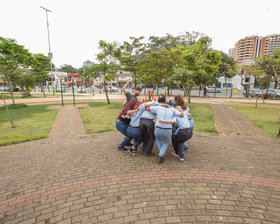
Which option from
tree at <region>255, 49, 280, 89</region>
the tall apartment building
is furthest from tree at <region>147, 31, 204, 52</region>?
the tall apartment building

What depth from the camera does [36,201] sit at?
3166 mm

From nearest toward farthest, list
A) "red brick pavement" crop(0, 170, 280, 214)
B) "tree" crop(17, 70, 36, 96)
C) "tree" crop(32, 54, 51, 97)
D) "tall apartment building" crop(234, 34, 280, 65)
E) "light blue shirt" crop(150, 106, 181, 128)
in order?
"red brick pavement" crop(0, 170, 280, 214) → "light blue shirt" crop(150, 106, 181, 128) → "tree" crop(17, 70, 36, 96) → "tree" crop(32, 54, 51, 97) → "tall apartment building" crop(234, 34, 280, 65)

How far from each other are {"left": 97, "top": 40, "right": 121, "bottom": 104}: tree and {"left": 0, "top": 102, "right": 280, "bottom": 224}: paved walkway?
10.8 metres

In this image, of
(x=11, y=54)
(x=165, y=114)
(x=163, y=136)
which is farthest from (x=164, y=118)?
(x=11, y=54)

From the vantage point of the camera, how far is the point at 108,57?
1589 cm

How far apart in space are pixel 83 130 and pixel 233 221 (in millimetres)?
6615

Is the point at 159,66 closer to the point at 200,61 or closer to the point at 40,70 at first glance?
the point at 200,61

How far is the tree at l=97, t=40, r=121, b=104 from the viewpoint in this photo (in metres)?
15.4

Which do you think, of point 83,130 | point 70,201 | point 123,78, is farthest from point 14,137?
point 123,78

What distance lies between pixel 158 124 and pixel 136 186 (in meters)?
1.49

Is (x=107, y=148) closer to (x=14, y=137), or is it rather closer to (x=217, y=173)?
(x=217, y=173)

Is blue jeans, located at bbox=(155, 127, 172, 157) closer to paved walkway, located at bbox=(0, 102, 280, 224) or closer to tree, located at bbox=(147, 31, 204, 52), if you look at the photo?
paved walkway, located at bbox=(0, 102, 280, 224)

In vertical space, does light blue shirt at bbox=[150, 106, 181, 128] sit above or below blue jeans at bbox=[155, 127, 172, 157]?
above

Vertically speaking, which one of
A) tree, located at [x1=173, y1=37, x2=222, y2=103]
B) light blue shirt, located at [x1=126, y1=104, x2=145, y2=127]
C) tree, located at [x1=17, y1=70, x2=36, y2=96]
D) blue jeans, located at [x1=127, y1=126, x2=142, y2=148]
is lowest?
blue jeans, located at [x1=127, y1=126, x2=142, y2=148]
